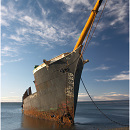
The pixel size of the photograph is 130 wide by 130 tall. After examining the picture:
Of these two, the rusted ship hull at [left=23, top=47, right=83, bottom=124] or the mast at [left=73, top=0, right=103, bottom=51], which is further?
the rusted ship hull at [left=23, top=47, right=83, bottom=124]

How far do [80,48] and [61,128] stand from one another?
9348 millimetres

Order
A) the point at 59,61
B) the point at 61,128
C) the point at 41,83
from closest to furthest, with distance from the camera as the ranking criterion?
the point at 61,128 → the point at 59,61 → the point at 41,83

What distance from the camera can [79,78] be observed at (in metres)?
16.0

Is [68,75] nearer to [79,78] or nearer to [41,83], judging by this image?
[79,78]

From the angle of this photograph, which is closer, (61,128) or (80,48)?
(61,128)

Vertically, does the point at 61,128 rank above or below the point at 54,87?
below

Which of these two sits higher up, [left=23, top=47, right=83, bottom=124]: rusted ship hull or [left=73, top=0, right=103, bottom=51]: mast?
[left=73, top=0, right=103, bottom=51]: mast

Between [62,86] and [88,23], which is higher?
[88,23]

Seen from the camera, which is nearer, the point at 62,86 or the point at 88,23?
the point at 88,23

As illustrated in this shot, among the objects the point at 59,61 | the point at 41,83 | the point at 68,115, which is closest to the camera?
the point at 68,115

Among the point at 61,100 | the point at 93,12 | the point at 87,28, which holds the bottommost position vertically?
the point at 61,100

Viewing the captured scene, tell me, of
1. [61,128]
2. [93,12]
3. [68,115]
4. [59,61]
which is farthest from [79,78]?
[93,12]

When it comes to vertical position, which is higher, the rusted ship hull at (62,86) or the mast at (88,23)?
the mast at (88,23)

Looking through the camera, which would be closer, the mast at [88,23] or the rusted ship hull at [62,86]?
the mast at [88,23]
